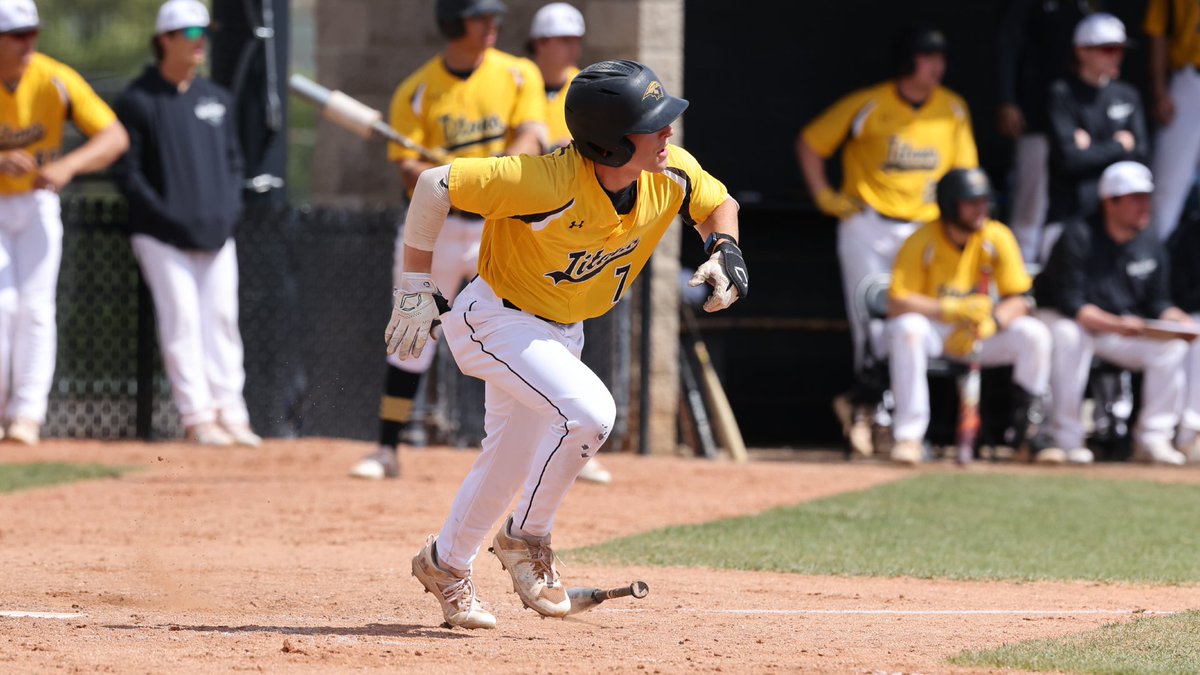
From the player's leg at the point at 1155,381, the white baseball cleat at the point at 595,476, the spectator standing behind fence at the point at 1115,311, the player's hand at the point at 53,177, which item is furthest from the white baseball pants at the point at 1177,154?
the player's hand at the point at 53,177

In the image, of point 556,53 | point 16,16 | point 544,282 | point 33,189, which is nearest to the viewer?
point 544,282

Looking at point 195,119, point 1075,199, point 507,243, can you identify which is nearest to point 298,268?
point 195,119

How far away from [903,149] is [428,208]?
7.32 meters

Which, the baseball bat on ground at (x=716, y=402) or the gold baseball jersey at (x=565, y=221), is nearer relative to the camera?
the gold baseball jersey at (x=565, y=221)

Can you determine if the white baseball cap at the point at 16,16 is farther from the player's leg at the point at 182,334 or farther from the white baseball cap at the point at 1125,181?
the white baseball cap at the point at 1125,181

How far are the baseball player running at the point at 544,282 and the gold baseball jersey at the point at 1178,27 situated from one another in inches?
319

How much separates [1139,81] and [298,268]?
7.03 m

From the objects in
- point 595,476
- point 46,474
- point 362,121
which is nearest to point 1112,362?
point 595,476

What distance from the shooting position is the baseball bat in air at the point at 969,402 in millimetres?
11320

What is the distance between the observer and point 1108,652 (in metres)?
5.00

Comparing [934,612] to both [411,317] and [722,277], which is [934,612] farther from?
[411,317]

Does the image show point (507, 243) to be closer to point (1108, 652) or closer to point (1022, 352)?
point (1108, 652)

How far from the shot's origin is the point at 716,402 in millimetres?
12055

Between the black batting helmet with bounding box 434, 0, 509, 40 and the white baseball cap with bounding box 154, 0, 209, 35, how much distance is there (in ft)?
6.42
